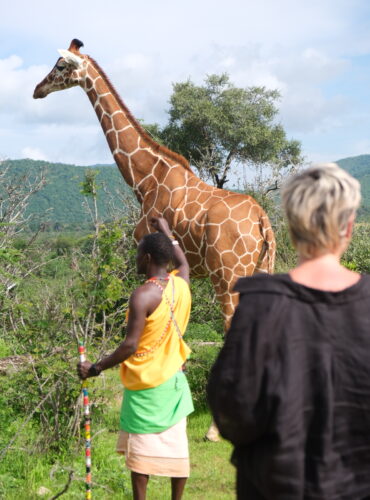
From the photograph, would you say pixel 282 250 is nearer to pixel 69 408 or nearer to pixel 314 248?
pixel 69 408

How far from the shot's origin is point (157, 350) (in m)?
3.78

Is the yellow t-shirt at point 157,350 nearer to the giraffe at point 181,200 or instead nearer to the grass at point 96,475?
the grass at point 96,475

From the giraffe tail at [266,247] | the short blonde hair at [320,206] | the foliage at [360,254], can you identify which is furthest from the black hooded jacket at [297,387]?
the foliage at [360,254]

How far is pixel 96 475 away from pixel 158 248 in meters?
2.12

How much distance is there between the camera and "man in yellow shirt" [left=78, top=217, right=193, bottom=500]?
373 cm

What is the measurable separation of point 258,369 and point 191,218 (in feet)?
16.0

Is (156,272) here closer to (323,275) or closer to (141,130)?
(323,275)

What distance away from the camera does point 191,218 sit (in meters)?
6.74

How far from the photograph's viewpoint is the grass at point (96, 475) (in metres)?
4.59

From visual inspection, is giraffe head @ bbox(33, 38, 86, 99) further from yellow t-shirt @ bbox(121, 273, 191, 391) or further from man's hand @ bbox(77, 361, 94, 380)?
man's hand @ bbox(77, 361, 94, 380)

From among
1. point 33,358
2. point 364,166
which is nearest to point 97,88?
point 33,358

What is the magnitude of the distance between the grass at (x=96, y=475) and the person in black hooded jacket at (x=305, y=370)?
291 centimetres

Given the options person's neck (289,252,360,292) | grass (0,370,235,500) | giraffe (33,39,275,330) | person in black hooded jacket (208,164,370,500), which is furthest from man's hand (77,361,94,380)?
giraffe (33,39,275,330)

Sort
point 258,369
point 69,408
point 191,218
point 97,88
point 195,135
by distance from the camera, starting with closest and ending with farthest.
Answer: point 258,369 < point 69,408 < point 191,218 < point 97,88 < point 195,135
